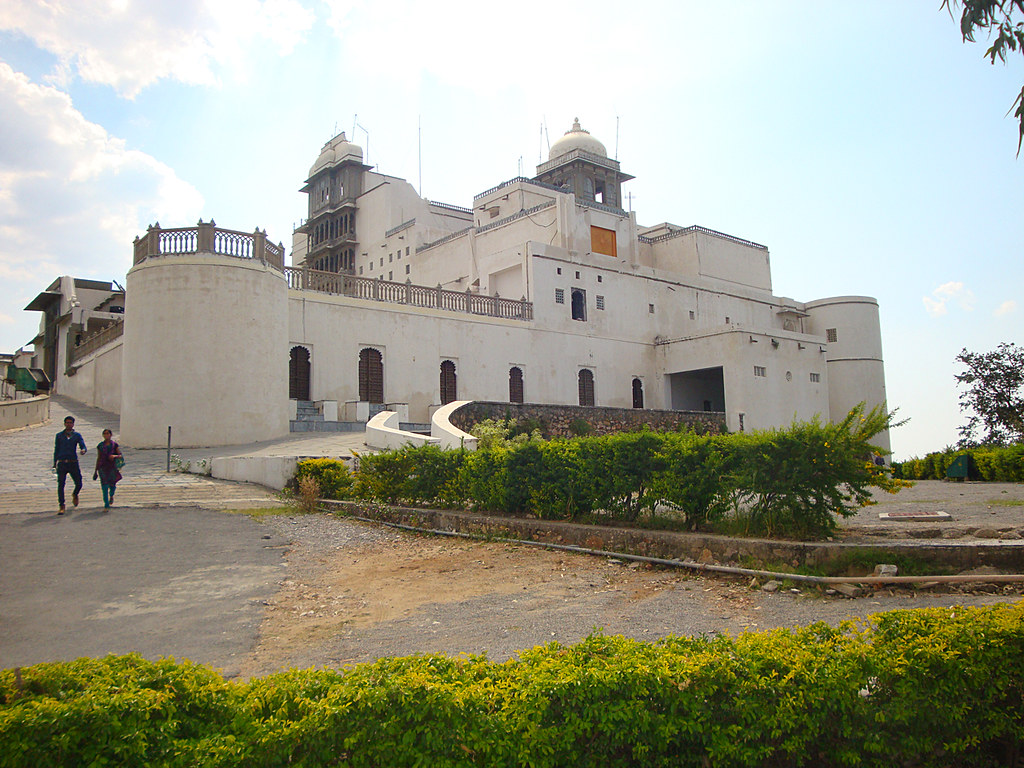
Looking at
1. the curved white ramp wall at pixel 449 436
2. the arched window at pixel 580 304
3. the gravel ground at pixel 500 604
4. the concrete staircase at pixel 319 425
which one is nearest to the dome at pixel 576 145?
the arched window at pixel 580 304

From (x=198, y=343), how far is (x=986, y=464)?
1943cm

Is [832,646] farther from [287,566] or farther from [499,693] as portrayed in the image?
[287,566]

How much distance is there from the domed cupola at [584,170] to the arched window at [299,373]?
68.9 feet

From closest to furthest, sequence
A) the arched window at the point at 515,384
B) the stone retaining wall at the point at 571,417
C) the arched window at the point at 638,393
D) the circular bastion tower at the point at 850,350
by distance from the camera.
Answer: the stone retaining wall at the point at 571,417 < the arched window at the point at 515,384 < the arched window at the point at 638,393 < the circular bastion tower at the point at 850,350

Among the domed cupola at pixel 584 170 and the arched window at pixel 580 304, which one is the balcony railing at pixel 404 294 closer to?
the arched window at pixel 580 304

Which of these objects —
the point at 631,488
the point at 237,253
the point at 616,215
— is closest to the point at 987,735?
the point at 631,488

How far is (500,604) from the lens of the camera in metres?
6.07

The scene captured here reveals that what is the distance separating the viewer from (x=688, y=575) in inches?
260

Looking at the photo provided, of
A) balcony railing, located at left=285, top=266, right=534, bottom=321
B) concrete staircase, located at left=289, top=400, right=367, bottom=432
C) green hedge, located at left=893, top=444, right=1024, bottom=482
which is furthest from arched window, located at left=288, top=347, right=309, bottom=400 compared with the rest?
green hedge, located at left=893, top=444, right=1024, bottom=482

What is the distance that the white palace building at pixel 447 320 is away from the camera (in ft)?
61.0

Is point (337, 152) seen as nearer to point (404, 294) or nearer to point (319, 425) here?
point (404, 294)

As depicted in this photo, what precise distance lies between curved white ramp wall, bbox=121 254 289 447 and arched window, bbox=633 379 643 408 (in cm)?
1725

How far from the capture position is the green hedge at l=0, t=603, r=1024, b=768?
9.02 ft

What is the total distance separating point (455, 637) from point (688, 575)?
2.44 meters
